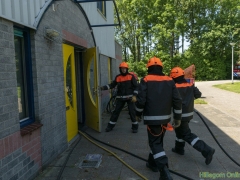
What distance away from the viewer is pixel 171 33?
31.8 meters

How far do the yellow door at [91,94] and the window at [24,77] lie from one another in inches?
103

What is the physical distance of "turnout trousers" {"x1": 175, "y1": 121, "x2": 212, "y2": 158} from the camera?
4.43 metres

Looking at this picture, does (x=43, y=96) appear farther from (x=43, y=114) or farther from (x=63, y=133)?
(x=63, y=133)

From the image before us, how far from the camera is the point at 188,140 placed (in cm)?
461

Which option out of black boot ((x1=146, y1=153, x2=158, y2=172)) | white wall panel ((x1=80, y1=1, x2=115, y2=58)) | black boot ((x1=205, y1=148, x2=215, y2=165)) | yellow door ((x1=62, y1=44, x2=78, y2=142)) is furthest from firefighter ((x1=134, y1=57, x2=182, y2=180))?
white wall panel ((x1=80, y1=1, x2=115, y2=58))

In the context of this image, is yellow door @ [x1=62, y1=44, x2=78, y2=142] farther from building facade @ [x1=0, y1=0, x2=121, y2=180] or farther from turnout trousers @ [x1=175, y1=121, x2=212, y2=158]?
turnout trousers @ [x1=175, y1=121, x2=212, y2=158]

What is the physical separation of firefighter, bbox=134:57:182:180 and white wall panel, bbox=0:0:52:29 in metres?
2.00

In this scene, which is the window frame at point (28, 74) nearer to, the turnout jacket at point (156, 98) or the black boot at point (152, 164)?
the turnout jacket at point (156, 98)

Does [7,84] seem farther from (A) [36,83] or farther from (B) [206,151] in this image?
(B) [206,151]

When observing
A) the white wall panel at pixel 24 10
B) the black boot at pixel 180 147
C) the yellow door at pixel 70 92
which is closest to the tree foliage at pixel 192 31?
the yellow door at pixel 70 92

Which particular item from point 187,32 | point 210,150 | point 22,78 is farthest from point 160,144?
point 187,32

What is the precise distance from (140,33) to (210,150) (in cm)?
A: 3015

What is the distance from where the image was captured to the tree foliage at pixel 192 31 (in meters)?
31.4

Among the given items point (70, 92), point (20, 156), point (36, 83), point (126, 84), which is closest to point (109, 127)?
point (126, 84)
